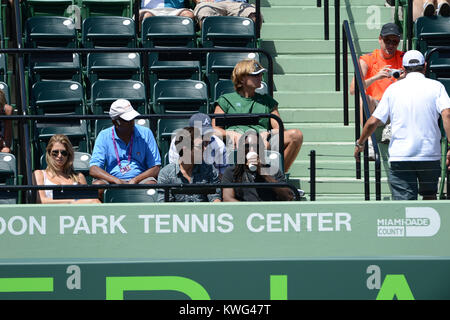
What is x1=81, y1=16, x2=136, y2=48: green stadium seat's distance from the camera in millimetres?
9953

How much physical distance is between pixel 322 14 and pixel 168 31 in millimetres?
1908

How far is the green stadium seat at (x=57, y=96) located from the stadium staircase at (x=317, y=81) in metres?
1.99

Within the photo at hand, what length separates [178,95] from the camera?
918 centimetres

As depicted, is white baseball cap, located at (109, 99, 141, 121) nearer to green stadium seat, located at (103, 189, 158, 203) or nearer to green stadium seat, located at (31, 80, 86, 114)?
green stadium seat, located at (103, 189, 158, 203)

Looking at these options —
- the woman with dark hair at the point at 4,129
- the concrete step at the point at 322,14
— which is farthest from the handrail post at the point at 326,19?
the woman with dark hair at the point at 4,129

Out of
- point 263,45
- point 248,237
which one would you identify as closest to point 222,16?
point 263,45

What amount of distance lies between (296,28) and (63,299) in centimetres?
526

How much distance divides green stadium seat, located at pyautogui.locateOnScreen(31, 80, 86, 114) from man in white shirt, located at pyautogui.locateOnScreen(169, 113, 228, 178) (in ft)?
7.22

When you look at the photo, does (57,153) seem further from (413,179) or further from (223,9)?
(223,9)

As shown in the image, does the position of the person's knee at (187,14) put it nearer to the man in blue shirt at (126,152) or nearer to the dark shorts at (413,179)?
the man in blue shirt at (126,152)

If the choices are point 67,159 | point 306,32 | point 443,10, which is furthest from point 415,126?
point 306,32

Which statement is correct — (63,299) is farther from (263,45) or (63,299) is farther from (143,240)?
(263,45)

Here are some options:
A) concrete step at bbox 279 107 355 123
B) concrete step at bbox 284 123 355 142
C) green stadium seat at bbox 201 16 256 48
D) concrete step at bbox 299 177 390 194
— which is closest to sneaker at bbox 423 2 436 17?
concrete step at bbox 279 107 355 123

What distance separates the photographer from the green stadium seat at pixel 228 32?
991 cm
